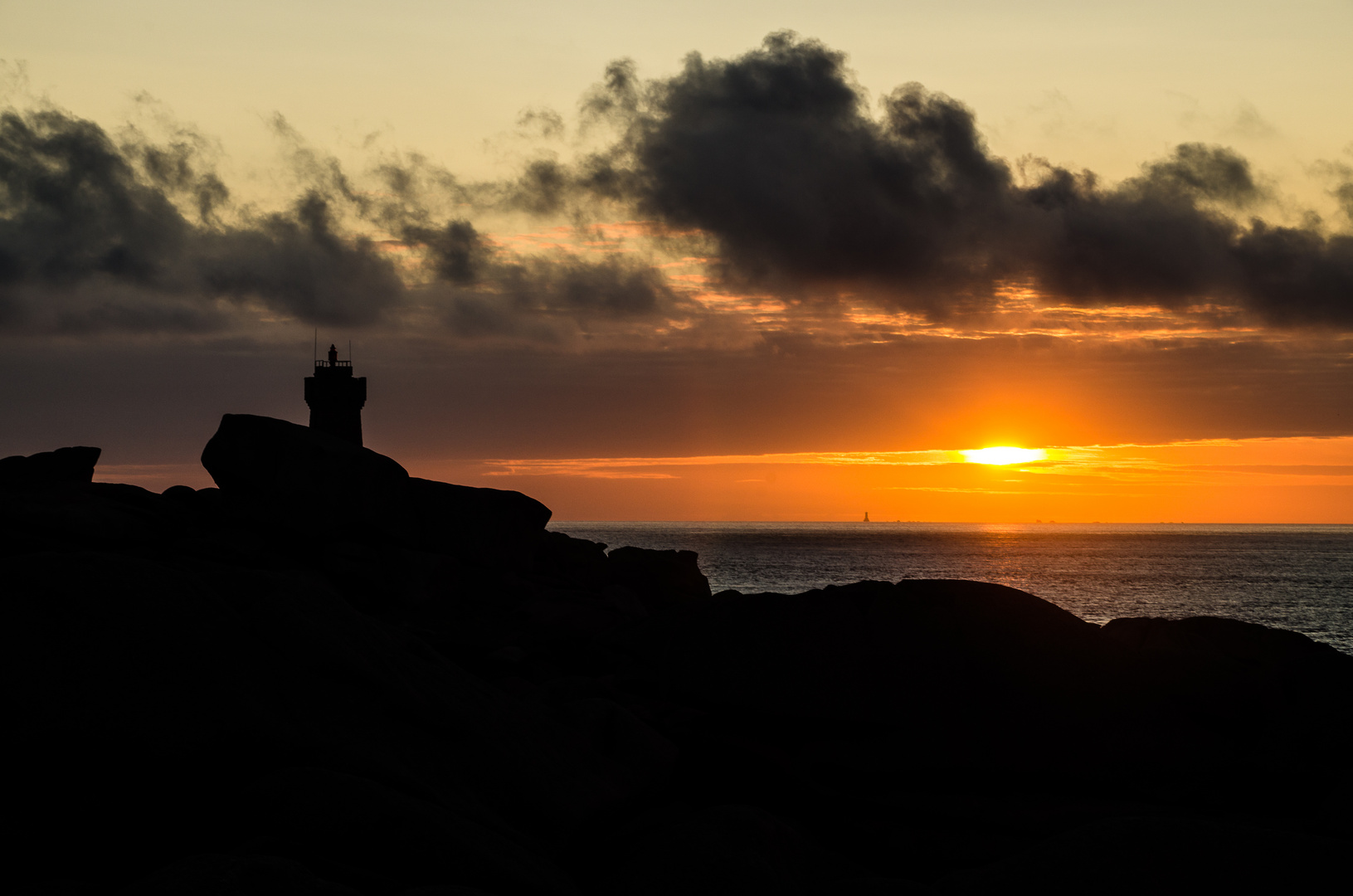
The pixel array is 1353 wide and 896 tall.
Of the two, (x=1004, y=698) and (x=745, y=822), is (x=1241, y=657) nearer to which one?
(x=1004, y=698)

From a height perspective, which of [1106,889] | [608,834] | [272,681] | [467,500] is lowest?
[608,834]

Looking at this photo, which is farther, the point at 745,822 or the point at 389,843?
the point at 745,822

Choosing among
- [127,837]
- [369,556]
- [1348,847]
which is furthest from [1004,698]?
[369,556]

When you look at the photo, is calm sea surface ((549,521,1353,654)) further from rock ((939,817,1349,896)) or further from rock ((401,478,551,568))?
rock ((939,817,1349,896))

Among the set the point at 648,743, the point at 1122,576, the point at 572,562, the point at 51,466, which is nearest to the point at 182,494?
the point at 51,466

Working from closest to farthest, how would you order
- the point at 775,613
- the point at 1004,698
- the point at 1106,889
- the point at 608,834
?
the point at 1106,889 < the point at 608,834 < the point at 1004,698 < the point at 775,613

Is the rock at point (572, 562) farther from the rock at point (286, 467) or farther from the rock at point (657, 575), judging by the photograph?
the rock at point (286, 467)

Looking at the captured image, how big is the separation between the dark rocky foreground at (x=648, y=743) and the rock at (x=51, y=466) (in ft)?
19.5

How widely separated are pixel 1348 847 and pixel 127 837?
926cm

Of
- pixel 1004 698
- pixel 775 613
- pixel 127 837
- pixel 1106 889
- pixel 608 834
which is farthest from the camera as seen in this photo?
pixel 775 613

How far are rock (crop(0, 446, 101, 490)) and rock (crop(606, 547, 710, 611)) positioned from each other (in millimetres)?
17998

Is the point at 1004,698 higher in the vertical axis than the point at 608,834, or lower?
higher

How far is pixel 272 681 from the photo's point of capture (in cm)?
853

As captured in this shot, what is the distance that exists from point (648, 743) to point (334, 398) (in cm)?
3654
